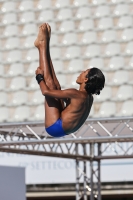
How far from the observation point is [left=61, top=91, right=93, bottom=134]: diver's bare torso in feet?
15.0

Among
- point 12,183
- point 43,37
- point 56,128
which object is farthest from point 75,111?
point 12,183

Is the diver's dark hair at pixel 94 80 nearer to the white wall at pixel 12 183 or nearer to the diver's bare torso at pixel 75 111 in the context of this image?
the diver's bare torso at pixel 75 111

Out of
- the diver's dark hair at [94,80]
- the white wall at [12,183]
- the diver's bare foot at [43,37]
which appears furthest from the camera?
the white wall at [12,183]

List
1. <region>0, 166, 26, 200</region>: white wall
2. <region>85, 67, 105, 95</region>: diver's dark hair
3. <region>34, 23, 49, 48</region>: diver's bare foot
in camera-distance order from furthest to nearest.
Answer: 1. <region>0, 166, 26, 200</region>: white wall
2. <region>34, 23, 49, 48</region>: diver's bare foot
3. <region>85, 67, 105, 95</region>: diver's dark hair

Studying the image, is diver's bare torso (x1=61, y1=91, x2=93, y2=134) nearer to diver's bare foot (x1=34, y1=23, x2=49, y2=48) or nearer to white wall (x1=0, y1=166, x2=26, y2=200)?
diver's bare foot (x1=34, y1=23, x2=49, y2=48)

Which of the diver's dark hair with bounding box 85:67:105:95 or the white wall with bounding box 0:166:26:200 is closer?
the diver's dark hair with bounding box 85:67:105:95

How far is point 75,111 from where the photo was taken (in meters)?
4.59

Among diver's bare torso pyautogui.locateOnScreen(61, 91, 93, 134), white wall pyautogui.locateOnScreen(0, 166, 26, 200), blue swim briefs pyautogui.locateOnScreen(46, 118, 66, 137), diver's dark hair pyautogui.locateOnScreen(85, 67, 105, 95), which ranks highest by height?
diver's dark hair pyautogui.locateOnScreen(85, 67, 105, 95)

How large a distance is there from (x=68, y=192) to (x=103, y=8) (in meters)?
4.22

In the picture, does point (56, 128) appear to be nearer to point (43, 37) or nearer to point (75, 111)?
point (75, 111)

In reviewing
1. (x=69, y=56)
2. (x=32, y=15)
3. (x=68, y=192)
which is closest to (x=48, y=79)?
(x=68, y=192)

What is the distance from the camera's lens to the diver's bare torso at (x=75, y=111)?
458cm

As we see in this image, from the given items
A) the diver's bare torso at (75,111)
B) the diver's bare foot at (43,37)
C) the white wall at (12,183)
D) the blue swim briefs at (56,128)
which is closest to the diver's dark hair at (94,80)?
the diver's bare torso at (75,111)

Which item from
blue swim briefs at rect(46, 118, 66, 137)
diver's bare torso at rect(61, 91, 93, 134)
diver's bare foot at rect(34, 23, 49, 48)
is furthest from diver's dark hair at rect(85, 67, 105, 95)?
diver's bare foot at rect(34, 23, 49, 48)
